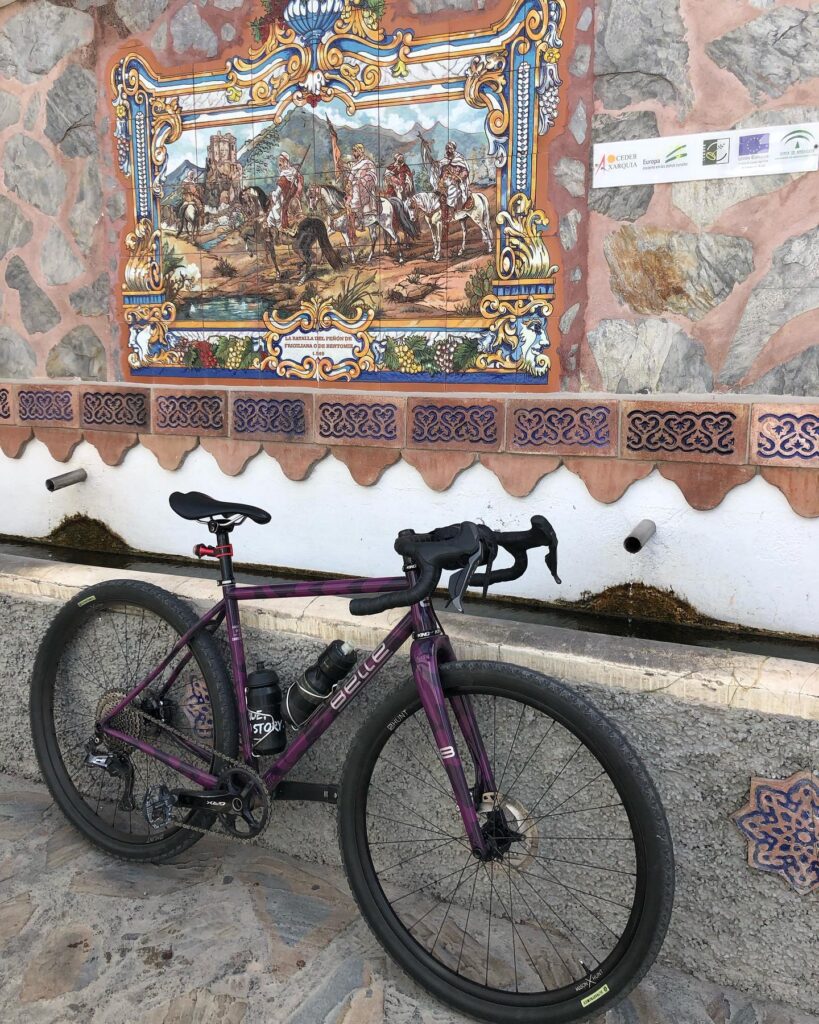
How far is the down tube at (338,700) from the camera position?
224 centimetres

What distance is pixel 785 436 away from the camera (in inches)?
109

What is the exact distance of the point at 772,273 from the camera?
280 centimetres

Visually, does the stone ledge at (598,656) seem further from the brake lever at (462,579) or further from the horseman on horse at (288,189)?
the horseman on horse at (288,189)

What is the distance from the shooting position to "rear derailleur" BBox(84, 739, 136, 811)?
2.80 m

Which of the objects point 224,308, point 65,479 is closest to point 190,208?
point 224,308

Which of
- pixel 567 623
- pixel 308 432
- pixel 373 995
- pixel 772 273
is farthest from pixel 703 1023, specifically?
pixel 308 432

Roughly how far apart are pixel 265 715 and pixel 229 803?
0.27 metres

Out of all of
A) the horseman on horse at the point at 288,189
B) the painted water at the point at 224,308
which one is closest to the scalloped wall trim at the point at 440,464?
the painted water at the point at 224,308

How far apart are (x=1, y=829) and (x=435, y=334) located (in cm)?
222

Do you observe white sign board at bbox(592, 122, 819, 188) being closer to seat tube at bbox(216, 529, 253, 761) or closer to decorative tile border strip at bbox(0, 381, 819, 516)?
decorative tile border strip at bbox(0, 381, 819, 516)

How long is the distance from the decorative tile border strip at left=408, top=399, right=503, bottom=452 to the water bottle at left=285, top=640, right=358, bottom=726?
3.51ft

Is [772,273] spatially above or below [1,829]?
above

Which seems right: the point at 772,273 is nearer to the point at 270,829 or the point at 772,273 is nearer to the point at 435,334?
the point at 435,334

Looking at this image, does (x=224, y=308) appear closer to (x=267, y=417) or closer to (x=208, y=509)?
(x=267, y=417)
